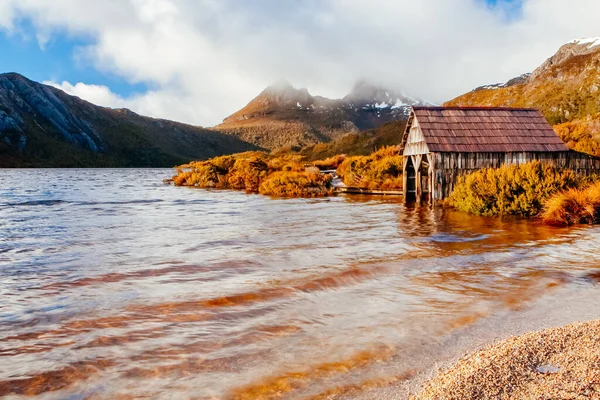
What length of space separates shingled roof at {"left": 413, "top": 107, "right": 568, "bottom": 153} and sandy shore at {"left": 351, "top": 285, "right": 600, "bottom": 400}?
1360cm

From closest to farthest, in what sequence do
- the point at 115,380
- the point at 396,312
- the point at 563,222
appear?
the point at 115,380 < the point at 396,312 < the point at 563,222

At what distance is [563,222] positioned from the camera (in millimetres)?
14602

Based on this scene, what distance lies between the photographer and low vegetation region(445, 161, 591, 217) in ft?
54.7

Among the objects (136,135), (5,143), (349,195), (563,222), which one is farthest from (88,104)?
(563,222)

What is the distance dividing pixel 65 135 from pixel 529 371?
165588mm

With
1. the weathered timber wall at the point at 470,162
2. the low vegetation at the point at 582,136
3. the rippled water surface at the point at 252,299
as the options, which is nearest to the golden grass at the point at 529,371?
the rippled water surface at the point at 252,299

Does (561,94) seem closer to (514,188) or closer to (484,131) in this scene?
(484,131)

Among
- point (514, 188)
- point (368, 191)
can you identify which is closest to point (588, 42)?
point (368, 191)

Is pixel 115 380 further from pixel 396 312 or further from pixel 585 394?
pixel 585 394

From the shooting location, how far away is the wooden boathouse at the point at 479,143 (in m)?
19.9

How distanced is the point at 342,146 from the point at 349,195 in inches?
2152

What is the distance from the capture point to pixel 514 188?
17281mm

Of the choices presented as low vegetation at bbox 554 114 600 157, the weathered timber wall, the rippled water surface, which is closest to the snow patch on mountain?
low vegetation at bbox 554 114 600 157

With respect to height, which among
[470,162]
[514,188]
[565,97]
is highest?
[565,97]
